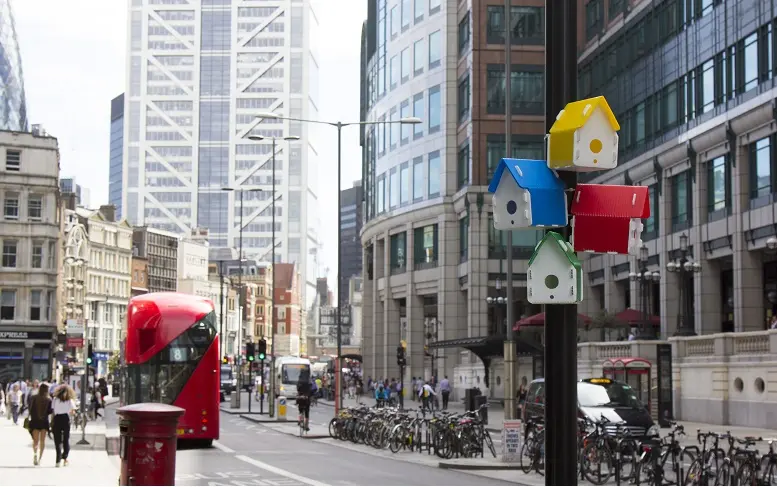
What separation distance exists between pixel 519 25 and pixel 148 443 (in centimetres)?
6131

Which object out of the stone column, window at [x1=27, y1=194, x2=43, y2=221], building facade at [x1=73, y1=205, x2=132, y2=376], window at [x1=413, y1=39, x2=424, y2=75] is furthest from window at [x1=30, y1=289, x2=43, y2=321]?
the stone column

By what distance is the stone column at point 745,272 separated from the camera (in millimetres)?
48594

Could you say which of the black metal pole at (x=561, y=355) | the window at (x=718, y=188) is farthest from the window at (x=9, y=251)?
the black metal pole at (x=561, y=355)

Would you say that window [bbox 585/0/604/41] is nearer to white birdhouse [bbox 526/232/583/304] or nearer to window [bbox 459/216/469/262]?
window [bbox 459/216/469/262]

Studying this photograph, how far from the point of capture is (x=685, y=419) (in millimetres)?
45750

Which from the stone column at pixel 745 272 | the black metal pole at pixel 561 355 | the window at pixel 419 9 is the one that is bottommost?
the black metal pole at pixel 561 355

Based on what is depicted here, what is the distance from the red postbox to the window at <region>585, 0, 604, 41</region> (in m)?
56.9

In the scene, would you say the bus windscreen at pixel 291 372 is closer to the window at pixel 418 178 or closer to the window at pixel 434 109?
the window at pixel 418 178

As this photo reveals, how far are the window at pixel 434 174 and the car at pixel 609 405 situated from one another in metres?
48.0

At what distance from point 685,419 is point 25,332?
6167 centimetres

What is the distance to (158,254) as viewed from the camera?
174250mm

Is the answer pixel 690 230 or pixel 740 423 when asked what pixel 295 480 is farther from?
pixel 690 230

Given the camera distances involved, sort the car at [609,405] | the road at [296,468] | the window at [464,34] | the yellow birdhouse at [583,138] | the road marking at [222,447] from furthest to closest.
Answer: the window at [464,34], the road marking at [222,447], the car at [609,405], the road at [296,468], the yellow birdhouse at [583,138]

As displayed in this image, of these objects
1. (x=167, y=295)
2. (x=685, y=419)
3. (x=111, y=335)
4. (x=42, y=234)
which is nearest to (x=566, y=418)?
(x=167, y=295)
